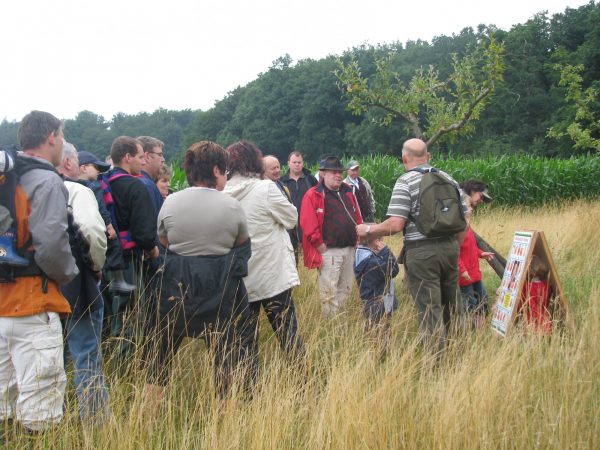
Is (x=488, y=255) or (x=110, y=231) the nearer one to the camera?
(x=110, y=231)

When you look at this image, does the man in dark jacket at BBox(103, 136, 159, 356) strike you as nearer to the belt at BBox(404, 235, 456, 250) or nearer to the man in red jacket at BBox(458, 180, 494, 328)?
the belt at BBox(404, 235, 456, 250)

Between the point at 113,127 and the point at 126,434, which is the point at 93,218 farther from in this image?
the point at 113,127

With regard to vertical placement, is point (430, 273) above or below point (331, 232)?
below

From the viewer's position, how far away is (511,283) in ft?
18.3

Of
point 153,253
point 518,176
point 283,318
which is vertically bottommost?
point 518,176

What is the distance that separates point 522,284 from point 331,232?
6.64 feet

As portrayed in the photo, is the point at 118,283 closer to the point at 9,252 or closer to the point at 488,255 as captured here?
the point at 9,252

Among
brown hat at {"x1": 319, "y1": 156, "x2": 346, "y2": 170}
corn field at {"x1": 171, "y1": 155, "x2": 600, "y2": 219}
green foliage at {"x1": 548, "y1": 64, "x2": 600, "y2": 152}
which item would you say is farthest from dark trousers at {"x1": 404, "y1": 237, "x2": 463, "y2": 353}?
green foliage at {"x1": 548, "y1": 64, "x2": 600, "y2": 152}

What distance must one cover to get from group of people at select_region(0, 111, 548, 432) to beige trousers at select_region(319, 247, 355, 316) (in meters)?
0.33

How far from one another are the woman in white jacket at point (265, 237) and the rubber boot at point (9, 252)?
1.72 meters

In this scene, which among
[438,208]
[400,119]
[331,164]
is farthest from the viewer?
[400,119]

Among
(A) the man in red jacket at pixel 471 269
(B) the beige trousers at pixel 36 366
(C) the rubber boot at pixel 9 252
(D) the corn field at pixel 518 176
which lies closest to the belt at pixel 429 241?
(A) the man in red jacket at pixel 471 269

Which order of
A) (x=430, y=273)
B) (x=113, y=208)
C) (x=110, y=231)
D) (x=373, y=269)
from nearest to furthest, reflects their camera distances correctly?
(x=110, y=231)
(x=113, y=208)
(x=430, y=273)
(x=373, y=269)

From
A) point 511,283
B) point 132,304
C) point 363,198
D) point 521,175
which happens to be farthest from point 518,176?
point 132,304
